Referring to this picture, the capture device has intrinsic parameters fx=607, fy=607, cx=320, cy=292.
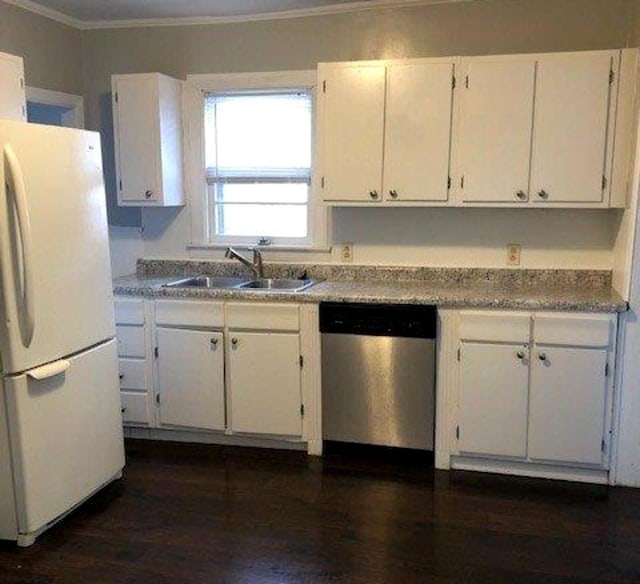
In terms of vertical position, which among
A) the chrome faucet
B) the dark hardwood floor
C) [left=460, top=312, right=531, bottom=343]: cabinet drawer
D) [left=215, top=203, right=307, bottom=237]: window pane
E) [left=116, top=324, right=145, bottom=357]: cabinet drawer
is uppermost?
[left=215, top=203, right=307, bottom=237]: window pane

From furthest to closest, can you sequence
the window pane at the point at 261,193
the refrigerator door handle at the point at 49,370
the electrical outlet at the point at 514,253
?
the window pane at the point at 261,193 → the electrical outlet at the point at 514,253 → the refrigerator door handle at the point at 49,370

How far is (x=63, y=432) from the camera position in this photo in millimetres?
2570

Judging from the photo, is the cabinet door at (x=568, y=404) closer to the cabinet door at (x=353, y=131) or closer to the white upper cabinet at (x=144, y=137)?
the cabinet door at (x=353, y=131)

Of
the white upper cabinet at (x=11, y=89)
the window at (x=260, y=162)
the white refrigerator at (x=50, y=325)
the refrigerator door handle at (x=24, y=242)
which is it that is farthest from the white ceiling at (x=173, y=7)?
the refrigerator door handle at (x=24, y=242)

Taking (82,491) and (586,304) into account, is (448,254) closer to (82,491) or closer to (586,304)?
(586,304)

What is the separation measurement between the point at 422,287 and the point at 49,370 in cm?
195

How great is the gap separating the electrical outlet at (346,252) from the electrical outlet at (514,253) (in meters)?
0.92

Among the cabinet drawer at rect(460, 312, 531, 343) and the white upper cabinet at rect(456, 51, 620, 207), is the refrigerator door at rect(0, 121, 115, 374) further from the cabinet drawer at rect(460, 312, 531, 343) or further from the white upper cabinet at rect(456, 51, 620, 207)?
the white upper cabinet at rect(456, 51, 620, 207)

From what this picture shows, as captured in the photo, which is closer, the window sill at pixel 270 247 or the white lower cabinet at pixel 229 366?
the white lower cabinet at pixel 229 366

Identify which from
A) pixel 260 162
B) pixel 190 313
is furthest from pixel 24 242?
pixel 260 162

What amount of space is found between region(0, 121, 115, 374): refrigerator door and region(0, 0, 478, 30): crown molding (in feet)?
4.54

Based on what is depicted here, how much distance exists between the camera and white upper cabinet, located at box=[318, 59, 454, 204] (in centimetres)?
314

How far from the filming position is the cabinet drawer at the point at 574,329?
2.87 meters

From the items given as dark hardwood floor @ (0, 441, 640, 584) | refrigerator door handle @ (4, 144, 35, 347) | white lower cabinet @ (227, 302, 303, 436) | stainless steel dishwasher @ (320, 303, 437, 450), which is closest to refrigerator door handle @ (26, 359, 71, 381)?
refrigerator door handle @ (4, 144, 35, 347)
